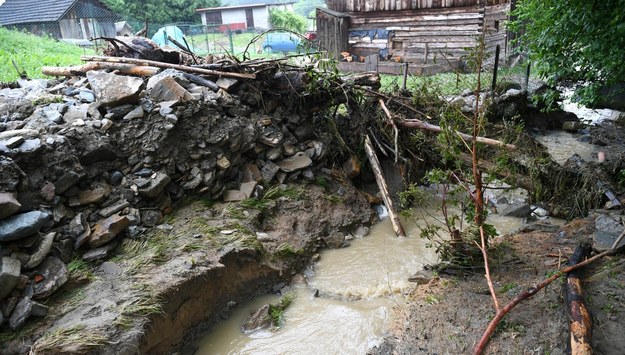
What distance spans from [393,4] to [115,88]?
1343 cm

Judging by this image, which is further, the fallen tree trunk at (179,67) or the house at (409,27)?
the house at (409,27)

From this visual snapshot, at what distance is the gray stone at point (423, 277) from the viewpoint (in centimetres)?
442

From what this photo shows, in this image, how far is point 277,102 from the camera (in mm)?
6285

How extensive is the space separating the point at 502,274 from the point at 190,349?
10.6 feet

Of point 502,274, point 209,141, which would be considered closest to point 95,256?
point 209,141

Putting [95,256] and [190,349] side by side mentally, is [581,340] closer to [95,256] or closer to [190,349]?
[190,349]

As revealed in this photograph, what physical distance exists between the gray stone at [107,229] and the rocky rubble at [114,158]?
13mm

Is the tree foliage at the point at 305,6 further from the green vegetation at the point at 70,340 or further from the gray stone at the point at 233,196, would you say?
the green vegetation at the point at 70,340

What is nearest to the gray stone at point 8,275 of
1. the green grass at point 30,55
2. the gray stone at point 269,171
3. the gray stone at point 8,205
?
the gray stone at point 8,205

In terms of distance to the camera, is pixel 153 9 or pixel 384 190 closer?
pixel 384 190

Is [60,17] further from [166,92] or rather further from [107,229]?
[107,229]

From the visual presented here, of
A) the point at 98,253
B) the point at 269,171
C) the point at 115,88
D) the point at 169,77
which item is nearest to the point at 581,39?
the point at 269,171

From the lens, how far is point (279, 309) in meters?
4.27

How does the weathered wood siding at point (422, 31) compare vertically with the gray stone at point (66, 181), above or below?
above
